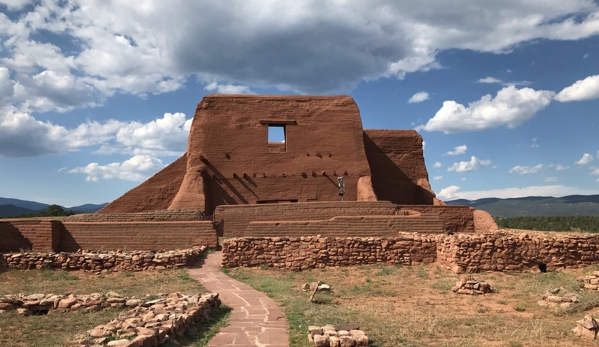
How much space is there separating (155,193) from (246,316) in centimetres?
1599

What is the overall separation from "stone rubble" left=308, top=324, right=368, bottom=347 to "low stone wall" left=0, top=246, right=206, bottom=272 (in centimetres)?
804

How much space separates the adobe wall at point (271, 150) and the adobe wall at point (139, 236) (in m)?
5.37

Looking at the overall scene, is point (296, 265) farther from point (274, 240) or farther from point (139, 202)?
point (139, 202)

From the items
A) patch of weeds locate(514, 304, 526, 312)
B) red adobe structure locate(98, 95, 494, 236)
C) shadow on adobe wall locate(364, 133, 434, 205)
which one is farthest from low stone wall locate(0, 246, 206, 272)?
shadow on adobe wall locate(364, 133, 434, 205)

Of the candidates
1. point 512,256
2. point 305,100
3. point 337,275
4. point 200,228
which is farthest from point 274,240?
point 305,100

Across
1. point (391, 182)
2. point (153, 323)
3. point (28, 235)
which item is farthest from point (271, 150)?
point (153, 323)

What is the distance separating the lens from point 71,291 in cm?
1029

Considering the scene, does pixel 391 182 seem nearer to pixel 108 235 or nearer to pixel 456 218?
pixel 456 218

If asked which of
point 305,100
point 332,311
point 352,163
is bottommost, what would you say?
point 332,311

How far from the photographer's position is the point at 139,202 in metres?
21.9

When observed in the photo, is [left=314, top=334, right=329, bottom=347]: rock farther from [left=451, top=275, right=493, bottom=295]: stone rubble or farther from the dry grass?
[left=451, top=275, right=493, bottom=295]: stone rubble

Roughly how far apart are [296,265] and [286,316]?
540 centimetres

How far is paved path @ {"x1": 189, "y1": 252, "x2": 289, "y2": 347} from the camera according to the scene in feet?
20.7

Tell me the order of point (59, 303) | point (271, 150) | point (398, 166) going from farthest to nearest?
1. point (398, 166)
2. point (271, 150)
3. point (59, 303)
